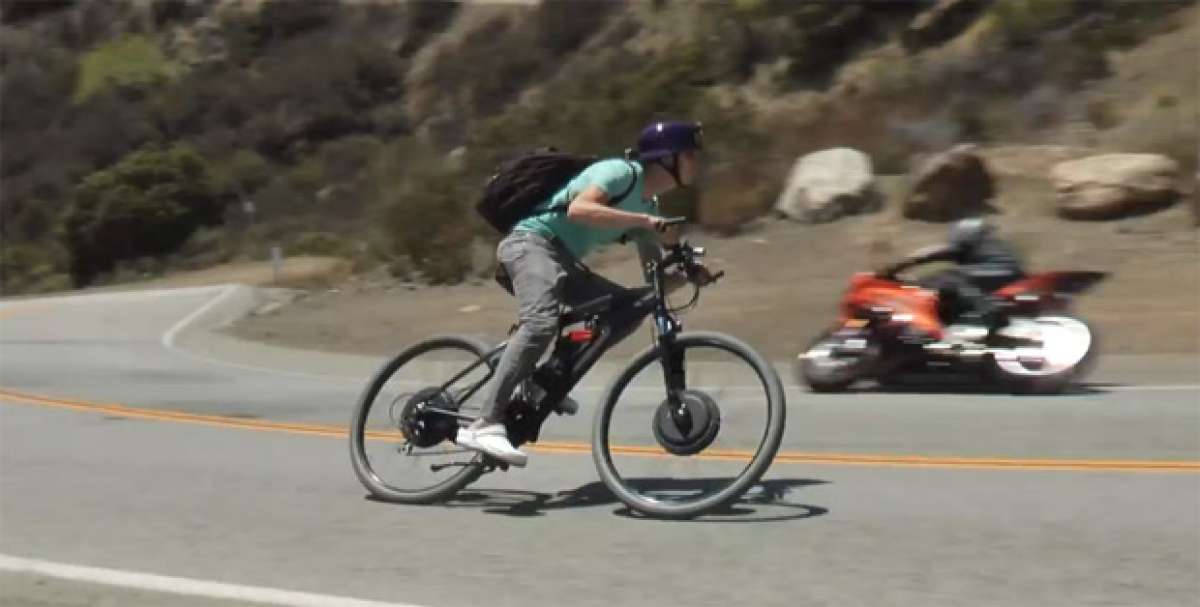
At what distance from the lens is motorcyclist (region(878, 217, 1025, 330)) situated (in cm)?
1245

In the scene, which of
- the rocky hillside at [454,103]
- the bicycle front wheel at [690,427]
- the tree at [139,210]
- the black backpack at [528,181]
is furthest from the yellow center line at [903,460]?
the tree at [139,210]

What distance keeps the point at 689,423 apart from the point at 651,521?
507mm

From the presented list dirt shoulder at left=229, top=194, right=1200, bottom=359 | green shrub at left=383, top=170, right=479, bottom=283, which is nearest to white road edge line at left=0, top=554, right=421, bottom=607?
dirt shoulder at left=229, top=194, right=1200, bottom=359

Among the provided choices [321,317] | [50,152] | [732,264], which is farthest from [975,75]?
[50,152]

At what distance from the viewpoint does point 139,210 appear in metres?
60.2

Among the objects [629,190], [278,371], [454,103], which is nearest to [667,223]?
[629,190]

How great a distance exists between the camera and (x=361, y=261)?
34.2m

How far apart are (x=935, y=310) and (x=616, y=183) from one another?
6.08 meters

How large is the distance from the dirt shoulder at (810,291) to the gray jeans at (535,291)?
934 cm

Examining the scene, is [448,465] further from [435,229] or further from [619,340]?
[435,229]

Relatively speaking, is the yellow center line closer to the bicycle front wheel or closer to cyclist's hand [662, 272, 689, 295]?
the bicycle front wheel

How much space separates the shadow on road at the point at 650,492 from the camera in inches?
296

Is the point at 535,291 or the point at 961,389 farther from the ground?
the point at 961,389

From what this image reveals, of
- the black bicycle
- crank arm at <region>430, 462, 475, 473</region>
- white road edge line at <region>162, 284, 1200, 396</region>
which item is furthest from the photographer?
white road edge line at <region>162, 284, 1200, 396</region>
